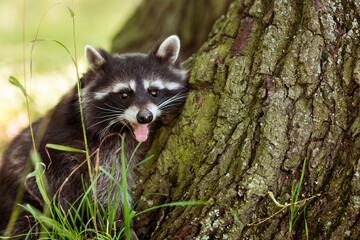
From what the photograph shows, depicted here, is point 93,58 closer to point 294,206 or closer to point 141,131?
point 141,131

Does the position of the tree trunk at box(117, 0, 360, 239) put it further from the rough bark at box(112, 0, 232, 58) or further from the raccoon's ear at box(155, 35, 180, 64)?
the rough bark at box(112, 0, 232, 58)

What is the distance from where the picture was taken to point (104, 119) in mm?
3338

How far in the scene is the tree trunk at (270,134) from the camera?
8.49 ft

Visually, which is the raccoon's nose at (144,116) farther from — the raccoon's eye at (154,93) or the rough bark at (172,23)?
the rough bark at (172,23)

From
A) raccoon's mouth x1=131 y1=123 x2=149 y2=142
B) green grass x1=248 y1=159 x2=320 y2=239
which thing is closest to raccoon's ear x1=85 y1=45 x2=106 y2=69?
raccoon's mouth x1=131 y1=123 x2=149 y2=142

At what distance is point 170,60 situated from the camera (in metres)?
3.56

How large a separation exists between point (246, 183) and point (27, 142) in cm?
A: 195

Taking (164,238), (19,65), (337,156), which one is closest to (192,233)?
(164,238)

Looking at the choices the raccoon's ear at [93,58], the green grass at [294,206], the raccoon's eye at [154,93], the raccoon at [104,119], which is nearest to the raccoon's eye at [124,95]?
the raccoon at [104,119]

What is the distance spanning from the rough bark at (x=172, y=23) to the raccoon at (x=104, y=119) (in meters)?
2.36

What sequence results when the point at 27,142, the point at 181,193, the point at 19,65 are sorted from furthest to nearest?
the point at 19,65 → the point at 27,142 → the point at 181,193

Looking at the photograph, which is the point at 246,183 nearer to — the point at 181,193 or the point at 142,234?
the point at 181,193

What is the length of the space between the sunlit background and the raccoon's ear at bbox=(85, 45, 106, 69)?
5.96ft

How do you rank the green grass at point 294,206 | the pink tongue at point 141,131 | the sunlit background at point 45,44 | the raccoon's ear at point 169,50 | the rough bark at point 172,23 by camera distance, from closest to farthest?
the green grass at point 294,206 → the pink tongue at point 141,131 → the raccoon's ear at point 169,50 → the sunlit background at point 45,44 → the rough bark at point 172,23
